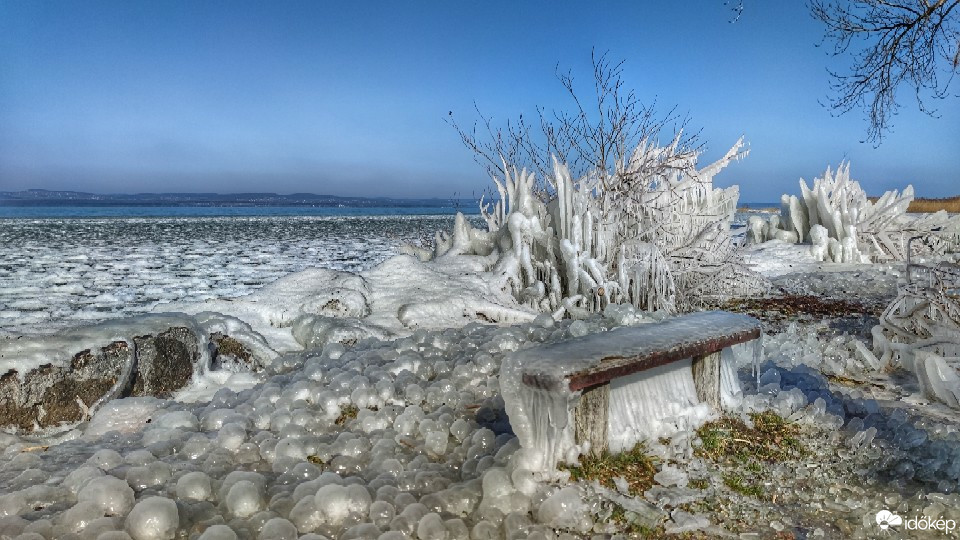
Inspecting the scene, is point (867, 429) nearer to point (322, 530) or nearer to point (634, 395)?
point (634, 395)

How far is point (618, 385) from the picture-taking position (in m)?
3.31

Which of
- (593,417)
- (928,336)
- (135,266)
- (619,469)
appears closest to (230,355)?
(593,417)

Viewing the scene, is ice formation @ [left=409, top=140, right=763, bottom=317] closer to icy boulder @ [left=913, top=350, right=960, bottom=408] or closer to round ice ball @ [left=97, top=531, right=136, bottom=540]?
icy boulder @ [left=913, top=350, right=960, bottom=408]

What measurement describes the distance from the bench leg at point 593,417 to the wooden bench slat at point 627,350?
0.13 m

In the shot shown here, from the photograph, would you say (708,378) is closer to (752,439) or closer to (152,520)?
(752,439)

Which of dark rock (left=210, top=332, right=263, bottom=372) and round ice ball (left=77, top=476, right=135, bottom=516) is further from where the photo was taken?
dark rock (left=210, top=332, right=263, bottom=372)

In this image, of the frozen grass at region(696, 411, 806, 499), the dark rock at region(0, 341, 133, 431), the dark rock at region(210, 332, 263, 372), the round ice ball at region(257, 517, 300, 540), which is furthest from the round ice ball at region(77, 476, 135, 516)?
the frozen grass at region(696, 411, 806, 499)

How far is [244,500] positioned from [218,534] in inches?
13.5

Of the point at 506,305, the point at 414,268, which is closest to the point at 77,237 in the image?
the point at 414,268

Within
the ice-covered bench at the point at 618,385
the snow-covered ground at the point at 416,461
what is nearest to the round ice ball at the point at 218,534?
the snow-covered ground at the point at 416,461

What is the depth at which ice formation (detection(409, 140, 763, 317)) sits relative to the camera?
732 centimetres

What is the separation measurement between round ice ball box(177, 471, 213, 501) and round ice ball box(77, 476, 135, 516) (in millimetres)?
Result: 194

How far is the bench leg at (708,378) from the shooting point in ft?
12.4

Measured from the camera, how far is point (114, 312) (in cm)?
803
